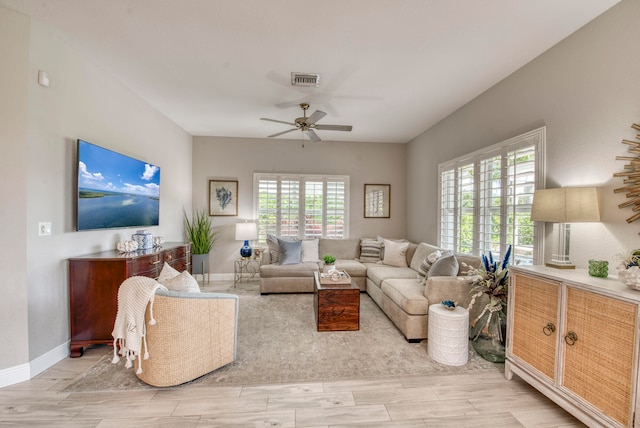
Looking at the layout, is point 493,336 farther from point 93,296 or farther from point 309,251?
point 93,296

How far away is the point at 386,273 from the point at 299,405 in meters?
2.42

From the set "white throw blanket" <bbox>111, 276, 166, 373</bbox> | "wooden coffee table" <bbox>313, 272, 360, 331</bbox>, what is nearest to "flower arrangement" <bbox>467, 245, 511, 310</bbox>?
"wooden coffee table" <bbox>313, 272, 360, 331</bbox>

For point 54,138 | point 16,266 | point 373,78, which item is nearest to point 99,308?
point 16,266

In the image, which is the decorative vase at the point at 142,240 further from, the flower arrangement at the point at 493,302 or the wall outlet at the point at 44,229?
the flower arrangement at the point at 493,302

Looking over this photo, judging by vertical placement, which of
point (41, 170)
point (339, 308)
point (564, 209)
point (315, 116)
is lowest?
point (339, 308)

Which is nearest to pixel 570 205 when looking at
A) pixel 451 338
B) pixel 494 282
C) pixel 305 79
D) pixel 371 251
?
pixel 494 282

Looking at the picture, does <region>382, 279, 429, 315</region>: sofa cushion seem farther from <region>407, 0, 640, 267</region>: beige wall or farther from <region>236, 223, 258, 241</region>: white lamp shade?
<region>236, 223, 258, 241</region>: white lamp shade

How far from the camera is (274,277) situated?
435 cm

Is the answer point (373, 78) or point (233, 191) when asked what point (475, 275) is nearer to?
point (373, 78)

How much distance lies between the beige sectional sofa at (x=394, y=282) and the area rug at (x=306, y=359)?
24cm

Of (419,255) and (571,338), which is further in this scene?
(419,255)

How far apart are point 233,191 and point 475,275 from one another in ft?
14.2

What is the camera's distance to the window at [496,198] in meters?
2.53

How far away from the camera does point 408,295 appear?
2.84 meters
